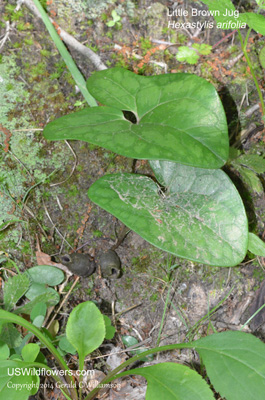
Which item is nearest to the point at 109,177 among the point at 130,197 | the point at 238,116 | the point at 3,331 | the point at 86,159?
the point at 130,197

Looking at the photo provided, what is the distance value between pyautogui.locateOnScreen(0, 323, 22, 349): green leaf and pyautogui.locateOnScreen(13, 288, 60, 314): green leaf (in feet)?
0.25

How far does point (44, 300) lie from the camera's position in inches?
62.4

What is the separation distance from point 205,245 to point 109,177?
0.48 metres

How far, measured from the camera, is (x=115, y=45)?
6.62ft

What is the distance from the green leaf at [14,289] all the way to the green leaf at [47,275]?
0.06m

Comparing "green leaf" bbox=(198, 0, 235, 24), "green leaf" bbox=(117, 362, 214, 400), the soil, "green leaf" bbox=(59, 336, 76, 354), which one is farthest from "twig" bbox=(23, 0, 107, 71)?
"green leaf" bbox=(117, 362, 214, 400)

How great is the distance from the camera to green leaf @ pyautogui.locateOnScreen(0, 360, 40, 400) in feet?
3.72

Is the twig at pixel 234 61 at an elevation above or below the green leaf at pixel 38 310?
above

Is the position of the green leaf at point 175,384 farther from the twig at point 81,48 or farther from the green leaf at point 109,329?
the twig at point 81,48

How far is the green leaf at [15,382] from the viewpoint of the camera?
1.13 meters

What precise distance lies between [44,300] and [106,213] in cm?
53

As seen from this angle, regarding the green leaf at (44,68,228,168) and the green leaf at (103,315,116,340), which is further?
the green leaf at (103,315,116,340)

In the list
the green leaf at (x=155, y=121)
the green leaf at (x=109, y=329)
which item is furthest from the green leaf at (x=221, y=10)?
the green leaf at (x=109, y=329)

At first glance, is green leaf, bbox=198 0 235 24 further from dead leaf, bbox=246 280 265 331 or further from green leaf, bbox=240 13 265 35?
dead leaf, bbox=246 280 265 331
